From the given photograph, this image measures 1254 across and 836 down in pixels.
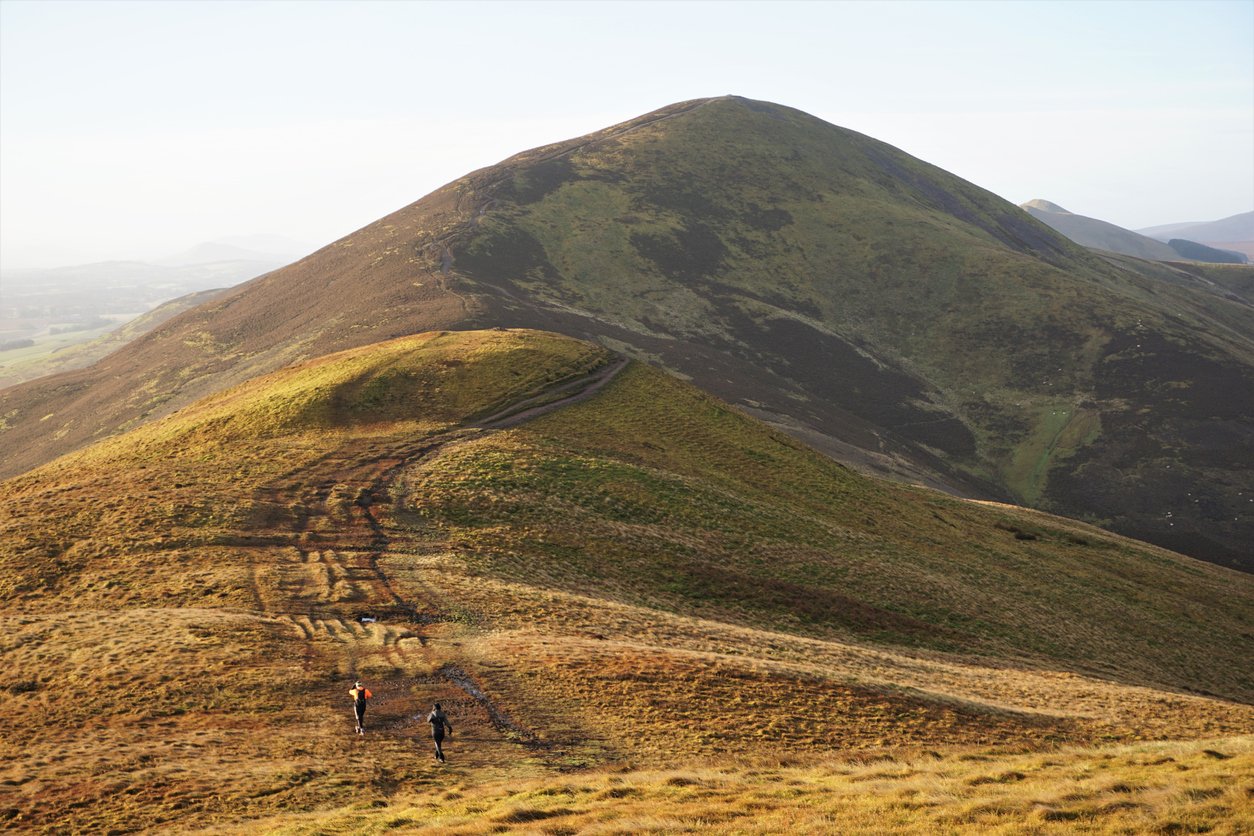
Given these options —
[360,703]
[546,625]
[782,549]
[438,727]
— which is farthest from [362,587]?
[782,549]

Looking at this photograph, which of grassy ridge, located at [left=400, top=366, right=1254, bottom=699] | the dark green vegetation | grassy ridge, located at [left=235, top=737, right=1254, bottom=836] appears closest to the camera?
grassy ridge, located at [left=235, top=737, right=1254, bottom=836]

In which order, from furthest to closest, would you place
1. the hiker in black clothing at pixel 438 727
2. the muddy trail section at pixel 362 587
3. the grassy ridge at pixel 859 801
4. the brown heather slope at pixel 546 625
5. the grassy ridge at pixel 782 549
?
the grassy ridge at pixel 782 549
the muddy trail section at pixel 362 587
the hiker in black clothing at pixel 438 727
the brown heather slope at pixel 546 625
the grassy ridge at pixel 859 801

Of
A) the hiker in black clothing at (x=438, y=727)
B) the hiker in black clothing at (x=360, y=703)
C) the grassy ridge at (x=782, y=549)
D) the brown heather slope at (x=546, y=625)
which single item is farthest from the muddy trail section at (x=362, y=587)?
the grassy ridge at (x=782, y=549)

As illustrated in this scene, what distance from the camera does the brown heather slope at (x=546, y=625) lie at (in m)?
21.0

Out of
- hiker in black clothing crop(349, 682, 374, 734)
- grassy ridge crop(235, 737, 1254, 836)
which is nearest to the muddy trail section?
hiker in black clothing crop(349, 682, 374, 734)

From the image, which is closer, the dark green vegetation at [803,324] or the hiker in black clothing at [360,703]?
the hiker in black clothing at [360,703]

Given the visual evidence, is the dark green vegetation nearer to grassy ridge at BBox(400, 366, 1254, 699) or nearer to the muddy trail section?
grassy ridge at BBox(400, 366, 1254, 699)

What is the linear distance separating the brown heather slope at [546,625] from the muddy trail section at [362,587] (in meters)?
0.18

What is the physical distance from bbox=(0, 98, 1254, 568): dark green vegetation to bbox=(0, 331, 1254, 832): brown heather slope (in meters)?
36.5

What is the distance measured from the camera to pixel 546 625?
33.5 metres

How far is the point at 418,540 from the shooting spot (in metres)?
40.7

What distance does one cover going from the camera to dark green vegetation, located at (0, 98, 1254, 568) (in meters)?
100

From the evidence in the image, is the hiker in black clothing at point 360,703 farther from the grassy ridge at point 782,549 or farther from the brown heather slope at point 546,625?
the grassy ridge at point 782,549

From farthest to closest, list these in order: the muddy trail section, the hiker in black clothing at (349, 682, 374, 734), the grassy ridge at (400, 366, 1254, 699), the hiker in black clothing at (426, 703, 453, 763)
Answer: the grassy ridge at (400, 366, 1254, 699) → the muddy trail section → the hiker in black clothing at (349, 682, 374, 734) → the hiker in black clothing at (426, 703, 453, 763)
